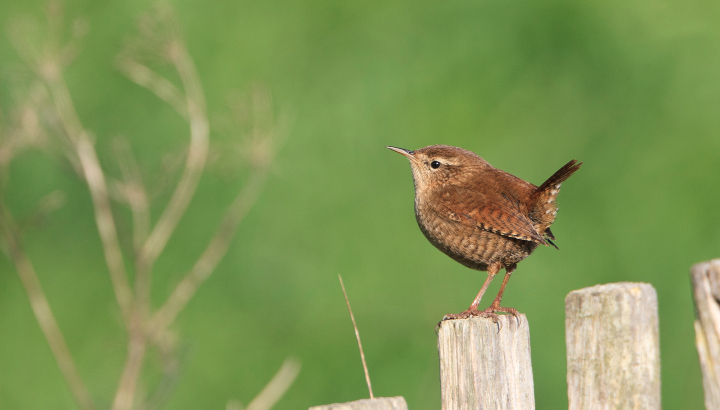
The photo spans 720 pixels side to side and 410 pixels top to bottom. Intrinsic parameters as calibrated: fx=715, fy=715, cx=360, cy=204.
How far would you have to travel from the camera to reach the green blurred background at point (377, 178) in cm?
520

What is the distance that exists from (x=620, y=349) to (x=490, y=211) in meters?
1.01

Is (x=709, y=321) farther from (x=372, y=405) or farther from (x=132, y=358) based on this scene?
(x=132, y=358)

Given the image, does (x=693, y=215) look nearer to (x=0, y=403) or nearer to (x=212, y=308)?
(x=212, y=308)

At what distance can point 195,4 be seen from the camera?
5.89 m

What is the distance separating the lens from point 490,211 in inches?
128

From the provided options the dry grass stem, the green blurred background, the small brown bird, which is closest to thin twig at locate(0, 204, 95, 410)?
the dry grass stem

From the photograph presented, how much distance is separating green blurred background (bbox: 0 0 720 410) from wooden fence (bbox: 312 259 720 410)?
8.41 ft

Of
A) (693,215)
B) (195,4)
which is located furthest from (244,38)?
(693,215)

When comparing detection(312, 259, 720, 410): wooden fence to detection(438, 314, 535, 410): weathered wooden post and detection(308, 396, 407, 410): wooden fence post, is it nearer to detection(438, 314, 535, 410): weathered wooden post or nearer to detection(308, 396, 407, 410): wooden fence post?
detection(438, 314, 535, 410): weathered wooden post

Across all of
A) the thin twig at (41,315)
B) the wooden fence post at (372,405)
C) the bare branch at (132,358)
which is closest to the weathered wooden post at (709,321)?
the wooden fence post at (372,405)

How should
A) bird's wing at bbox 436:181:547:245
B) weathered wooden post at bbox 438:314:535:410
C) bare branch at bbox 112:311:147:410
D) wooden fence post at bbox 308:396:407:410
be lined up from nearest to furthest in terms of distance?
wooden fence post at bbox 308:396:407:410, weathered wooden post at bbox 438:314:535:410, bird's wing at bbox 436:181:547:245, bare branch at bbox 112:311:147:410

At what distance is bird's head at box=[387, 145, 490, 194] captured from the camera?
11.9 feet

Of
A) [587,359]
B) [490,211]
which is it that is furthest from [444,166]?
[587,359]

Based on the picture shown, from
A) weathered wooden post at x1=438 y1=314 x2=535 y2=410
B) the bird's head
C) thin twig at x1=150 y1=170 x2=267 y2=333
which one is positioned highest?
the bird's head
